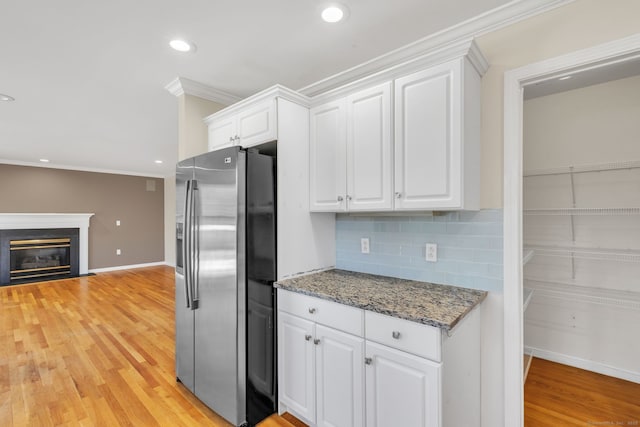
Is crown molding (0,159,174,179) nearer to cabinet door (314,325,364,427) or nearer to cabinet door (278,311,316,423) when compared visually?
cabinet door (278,311,316,423)

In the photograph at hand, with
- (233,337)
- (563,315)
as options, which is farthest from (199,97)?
(563,315)

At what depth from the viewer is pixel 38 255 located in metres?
6.48

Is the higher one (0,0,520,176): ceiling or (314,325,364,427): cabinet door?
(0,0,520,176): ceiling

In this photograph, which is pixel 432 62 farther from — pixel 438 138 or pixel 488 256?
pixel 488 256

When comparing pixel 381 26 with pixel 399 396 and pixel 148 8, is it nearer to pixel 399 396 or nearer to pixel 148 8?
pixel 148 8

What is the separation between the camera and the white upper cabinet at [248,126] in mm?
2172

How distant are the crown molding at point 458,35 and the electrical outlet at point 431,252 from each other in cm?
113

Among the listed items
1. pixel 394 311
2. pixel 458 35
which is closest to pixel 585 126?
pixel 458 35

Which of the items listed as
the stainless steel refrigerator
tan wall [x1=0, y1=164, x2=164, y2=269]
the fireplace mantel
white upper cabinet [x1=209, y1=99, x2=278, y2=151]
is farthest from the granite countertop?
tan wall [x1=0, y1=164, x2=164, y2=269]

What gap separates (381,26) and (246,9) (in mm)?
836

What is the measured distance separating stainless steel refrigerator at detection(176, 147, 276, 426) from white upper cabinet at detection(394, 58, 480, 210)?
36.2 inches

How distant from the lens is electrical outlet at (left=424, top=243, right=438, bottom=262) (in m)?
2.02

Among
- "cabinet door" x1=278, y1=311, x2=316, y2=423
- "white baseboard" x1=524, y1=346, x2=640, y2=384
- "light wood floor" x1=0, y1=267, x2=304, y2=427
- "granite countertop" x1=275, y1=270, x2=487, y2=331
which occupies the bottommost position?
"light wood floor" x1=0, y1=267, x2=304, y2=427

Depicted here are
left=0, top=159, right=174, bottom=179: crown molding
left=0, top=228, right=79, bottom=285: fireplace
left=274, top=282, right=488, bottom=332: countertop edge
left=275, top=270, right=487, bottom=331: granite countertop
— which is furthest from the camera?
left=0, top=159, right=174, bottom=179: crown molding
